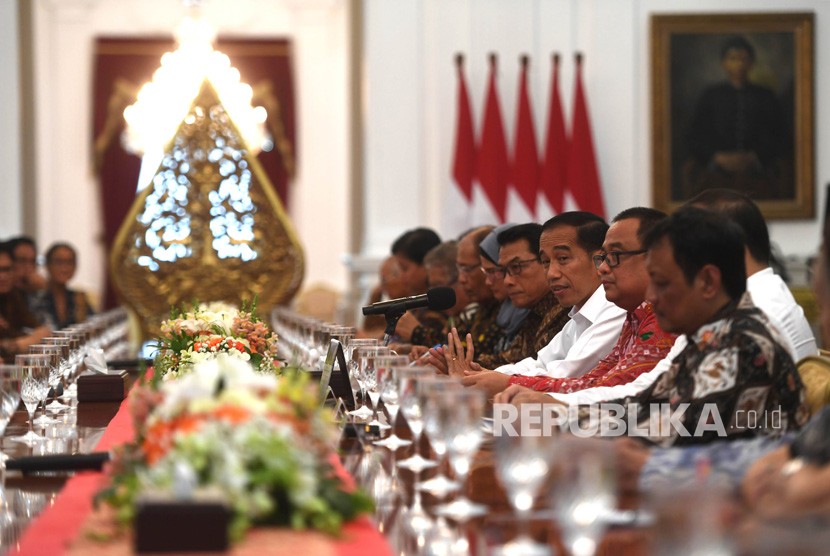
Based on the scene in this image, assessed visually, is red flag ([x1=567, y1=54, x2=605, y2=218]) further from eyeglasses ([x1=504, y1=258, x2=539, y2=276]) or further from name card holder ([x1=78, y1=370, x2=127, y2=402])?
name card holder ([x1=78, y1=370, x2=127, y2=402])

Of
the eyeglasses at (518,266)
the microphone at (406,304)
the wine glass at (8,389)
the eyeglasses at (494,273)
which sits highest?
the eyeglasses at (518,266)

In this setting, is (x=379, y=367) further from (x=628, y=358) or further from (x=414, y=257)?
(x=414, y=257)

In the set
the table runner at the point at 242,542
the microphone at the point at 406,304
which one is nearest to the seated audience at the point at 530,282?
the microphone at the point at 406,304

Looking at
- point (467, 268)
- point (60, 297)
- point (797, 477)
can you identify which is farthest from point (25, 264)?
point (797, 477)

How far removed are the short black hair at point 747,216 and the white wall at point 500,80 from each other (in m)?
7.37

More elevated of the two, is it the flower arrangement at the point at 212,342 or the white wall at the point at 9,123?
the white wall at the point at 9,123

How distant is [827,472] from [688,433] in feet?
2.00

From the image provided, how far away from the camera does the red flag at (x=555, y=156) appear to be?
35.0 feet

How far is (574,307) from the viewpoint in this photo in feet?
14.5

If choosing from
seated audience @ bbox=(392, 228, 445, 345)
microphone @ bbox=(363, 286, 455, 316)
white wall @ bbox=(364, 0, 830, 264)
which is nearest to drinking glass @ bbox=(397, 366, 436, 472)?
microphone @ bbox=(363, 286, 455, 316)

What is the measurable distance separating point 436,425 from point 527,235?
9.14 ft

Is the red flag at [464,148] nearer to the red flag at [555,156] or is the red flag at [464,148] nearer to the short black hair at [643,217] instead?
the red flag at [555,156]

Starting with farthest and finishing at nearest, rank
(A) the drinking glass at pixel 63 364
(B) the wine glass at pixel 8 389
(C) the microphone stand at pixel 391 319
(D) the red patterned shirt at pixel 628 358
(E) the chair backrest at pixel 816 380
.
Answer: (C) the microphone stand at pixel 391 319
(A) the drinking glass at pixel 63 364
(D) the red patterned shirt at pixel 628 358
(E) the chair backrest at pixel 816 380
(B) the wine glass at pixel 8 389

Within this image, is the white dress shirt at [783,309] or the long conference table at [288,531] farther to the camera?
the white dress shirt at [783,309]
